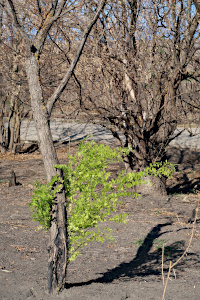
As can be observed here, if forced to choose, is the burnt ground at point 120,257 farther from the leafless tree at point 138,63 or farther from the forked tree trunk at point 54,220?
the leafless tree at point 138,63

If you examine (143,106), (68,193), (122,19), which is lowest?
(68,193)

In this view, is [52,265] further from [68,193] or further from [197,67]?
A: [197,67]

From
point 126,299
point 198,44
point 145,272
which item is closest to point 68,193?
point 126,299

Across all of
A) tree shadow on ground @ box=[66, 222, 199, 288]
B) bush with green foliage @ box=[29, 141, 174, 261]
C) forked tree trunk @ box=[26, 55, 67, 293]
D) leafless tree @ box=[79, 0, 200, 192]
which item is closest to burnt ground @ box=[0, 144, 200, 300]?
tree shadow on ground @ box=[66, 222, 199, 288]

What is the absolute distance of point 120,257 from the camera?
5117 mm

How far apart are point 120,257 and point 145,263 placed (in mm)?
425

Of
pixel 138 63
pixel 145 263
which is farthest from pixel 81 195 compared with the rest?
pixel 138 63

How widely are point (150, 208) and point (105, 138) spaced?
35.0ft

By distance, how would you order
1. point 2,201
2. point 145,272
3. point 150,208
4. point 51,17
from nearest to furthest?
point 51,17 < point 145,272 < point 150,208 < point 2,201

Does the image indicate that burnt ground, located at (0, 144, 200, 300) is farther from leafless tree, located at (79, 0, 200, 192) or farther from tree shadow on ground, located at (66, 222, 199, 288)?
leafless tree, located at (79, 0, 200, 192)

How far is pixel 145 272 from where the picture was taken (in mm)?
4508

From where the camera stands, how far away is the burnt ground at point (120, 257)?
12.2 ft

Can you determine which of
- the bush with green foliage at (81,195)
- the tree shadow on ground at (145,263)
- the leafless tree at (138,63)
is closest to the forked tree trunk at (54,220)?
the bush with green foliage at (81,195)

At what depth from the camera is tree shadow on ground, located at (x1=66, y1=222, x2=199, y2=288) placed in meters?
4.30
